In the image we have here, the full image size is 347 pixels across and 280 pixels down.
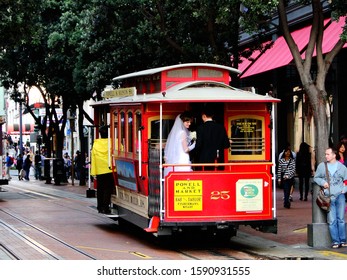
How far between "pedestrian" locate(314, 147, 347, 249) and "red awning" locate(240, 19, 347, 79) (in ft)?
27.8

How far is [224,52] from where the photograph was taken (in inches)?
921

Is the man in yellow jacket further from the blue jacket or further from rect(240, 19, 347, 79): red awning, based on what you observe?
rect(240, 19, 347, 79): red awning

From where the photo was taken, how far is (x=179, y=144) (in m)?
14.3

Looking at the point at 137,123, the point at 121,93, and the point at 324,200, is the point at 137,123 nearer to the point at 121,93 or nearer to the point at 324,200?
the point at 121,93

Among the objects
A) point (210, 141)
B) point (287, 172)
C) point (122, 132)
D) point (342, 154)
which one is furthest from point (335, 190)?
point (287, 172)

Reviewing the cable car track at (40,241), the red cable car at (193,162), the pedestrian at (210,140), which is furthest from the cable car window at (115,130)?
the pedestrian at (210,140)

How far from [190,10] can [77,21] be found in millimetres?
7721

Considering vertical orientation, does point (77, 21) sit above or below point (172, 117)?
above

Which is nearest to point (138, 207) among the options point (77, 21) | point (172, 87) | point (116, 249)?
point (116, 249)

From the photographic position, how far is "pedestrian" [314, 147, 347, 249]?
14.4 m

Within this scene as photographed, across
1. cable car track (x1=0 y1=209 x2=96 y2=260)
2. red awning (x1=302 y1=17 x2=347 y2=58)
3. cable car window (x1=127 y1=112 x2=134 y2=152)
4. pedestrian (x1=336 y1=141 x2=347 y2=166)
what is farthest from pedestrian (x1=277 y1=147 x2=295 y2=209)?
cable car window (x1=127 y1=112 x2=134 y2=152)

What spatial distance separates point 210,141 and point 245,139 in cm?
108

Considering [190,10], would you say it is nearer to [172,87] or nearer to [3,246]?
[172,87]

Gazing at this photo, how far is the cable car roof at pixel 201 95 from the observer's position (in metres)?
13.9
